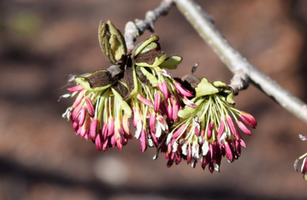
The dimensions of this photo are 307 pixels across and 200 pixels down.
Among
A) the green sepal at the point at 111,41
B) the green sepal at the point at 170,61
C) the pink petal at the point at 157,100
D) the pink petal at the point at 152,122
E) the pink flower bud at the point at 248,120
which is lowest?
the pink flower bud at the point at 248,120

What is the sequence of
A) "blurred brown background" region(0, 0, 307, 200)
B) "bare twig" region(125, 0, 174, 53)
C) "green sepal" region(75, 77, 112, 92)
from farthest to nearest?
1. "blurred brown background" region(0, 0, 307, 200)
2. "bare twig" region(125, 0, 174, 53)
3. "green sepal" region(75, 77, 112, 92)

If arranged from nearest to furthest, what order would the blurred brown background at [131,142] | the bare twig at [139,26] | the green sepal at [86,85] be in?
the green sepal at [86,85]
the bare twig at [139,26]
the blurred brown background at [131,142]

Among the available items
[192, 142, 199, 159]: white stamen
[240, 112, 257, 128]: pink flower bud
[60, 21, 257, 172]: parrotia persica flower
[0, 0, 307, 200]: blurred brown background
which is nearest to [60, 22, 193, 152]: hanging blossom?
[60, 21, 257, 172]: parrotia persica flower

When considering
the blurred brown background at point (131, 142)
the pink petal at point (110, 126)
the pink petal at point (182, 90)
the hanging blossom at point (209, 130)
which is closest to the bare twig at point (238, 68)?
the hanging blossom at point (209, 130)

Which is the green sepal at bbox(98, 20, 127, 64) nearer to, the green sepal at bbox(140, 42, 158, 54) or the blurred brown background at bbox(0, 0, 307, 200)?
the green sepal at bbox(140, 42, 158, 54)

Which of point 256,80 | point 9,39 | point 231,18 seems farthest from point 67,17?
point 256,80

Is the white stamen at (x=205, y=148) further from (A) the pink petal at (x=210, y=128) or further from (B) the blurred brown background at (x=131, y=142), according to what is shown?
(B) the blurred brown background at (x=131, y=142)

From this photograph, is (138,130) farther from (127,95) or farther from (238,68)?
(238,68)

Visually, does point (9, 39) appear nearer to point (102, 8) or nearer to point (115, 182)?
point (102, 8)
